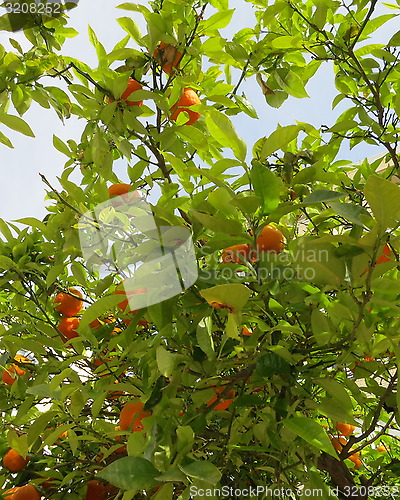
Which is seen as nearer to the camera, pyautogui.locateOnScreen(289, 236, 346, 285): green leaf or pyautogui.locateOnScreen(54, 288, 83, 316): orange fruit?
pyautogui.locateOnScreen(289, 236, 346, 285): green leaf

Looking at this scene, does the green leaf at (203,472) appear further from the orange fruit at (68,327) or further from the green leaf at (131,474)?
the orange fruit at (68,327)

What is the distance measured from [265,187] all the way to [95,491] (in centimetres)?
100

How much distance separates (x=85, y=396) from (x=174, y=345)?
19 centimetres

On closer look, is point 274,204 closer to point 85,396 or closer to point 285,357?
point 285,357

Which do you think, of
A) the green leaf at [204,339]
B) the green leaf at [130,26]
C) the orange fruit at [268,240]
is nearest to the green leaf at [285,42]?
the green leaf at [130,26]

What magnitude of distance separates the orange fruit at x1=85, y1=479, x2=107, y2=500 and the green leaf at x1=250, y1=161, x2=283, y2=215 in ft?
3.20

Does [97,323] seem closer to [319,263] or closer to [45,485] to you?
[45,485]

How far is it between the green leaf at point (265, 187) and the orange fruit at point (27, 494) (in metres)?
0.95

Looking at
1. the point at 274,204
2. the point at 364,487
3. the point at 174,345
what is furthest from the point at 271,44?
the point at 364,487

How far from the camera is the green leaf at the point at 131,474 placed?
49cm

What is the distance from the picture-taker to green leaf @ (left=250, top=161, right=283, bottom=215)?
22.4 inches

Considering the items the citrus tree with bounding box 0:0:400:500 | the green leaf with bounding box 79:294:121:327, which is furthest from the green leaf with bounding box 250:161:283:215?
the green leaf with bounding box 79:294:121:327

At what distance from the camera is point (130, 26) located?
0.87 m

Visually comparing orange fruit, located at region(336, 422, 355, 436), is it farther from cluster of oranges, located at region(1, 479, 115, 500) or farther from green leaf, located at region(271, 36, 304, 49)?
green leaf, located at region(271, 36, 304, 49)
